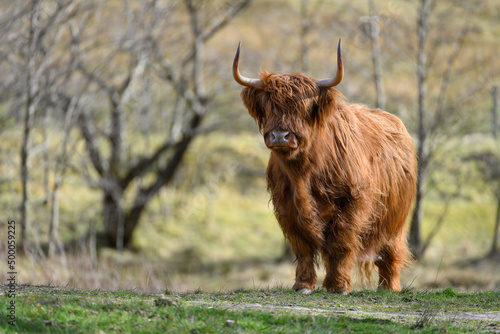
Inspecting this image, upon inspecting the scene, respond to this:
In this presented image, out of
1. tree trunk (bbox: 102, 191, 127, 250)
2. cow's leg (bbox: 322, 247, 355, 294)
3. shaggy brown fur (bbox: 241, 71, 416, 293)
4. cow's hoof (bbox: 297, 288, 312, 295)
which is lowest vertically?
tree trunk (bbox: 102, 191, 127, 250)

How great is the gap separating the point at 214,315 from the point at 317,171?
2248 millimetres

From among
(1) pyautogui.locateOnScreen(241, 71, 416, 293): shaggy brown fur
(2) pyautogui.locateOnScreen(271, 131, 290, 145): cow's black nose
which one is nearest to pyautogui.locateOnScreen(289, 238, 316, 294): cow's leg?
(1) pyautogui.locateOnScreen(241, 71, 416, 293): shaggy brown fur

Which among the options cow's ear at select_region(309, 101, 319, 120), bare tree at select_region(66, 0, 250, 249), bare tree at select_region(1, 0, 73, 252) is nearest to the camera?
cow's ear at select_region(309, 101, 319, 120)

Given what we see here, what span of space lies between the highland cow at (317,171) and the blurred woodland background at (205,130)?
8.45 m

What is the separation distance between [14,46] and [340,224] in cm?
976

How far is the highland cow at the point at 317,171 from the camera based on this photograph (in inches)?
240

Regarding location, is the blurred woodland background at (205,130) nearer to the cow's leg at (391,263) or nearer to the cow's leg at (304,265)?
the cow's leg at (391,263)

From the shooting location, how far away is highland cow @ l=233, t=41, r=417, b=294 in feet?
20.0

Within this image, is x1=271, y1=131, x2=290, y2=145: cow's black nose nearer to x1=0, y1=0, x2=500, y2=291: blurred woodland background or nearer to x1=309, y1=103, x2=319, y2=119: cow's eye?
x1=309, y1=103, x2=319, y2=119: cow's eye

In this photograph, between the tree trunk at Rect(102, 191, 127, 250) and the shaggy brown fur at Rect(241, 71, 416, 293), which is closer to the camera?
the shaggy brown fur at Rect(241, 71, 416, 293)

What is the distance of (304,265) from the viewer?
6.54 meters

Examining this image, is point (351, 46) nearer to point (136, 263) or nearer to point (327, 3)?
point (327, 3)

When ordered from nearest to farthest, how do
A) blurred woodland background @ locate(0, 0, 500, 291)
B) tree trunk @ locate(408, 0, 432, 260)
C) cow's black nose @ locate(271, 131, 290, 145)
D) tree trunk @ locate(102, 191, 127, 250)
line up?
cow's black nose @ locate(271, 131, 290, 145) → blurred woodland background @ locate(0, 0, 500, 291) → tree trunk @ locate(408, 0, 432, 260) → tree trunk @ locate(102, 191, 127, 250)

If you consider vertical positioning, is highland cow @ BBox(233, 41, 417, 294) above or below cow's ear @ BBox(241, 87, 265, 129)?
below
